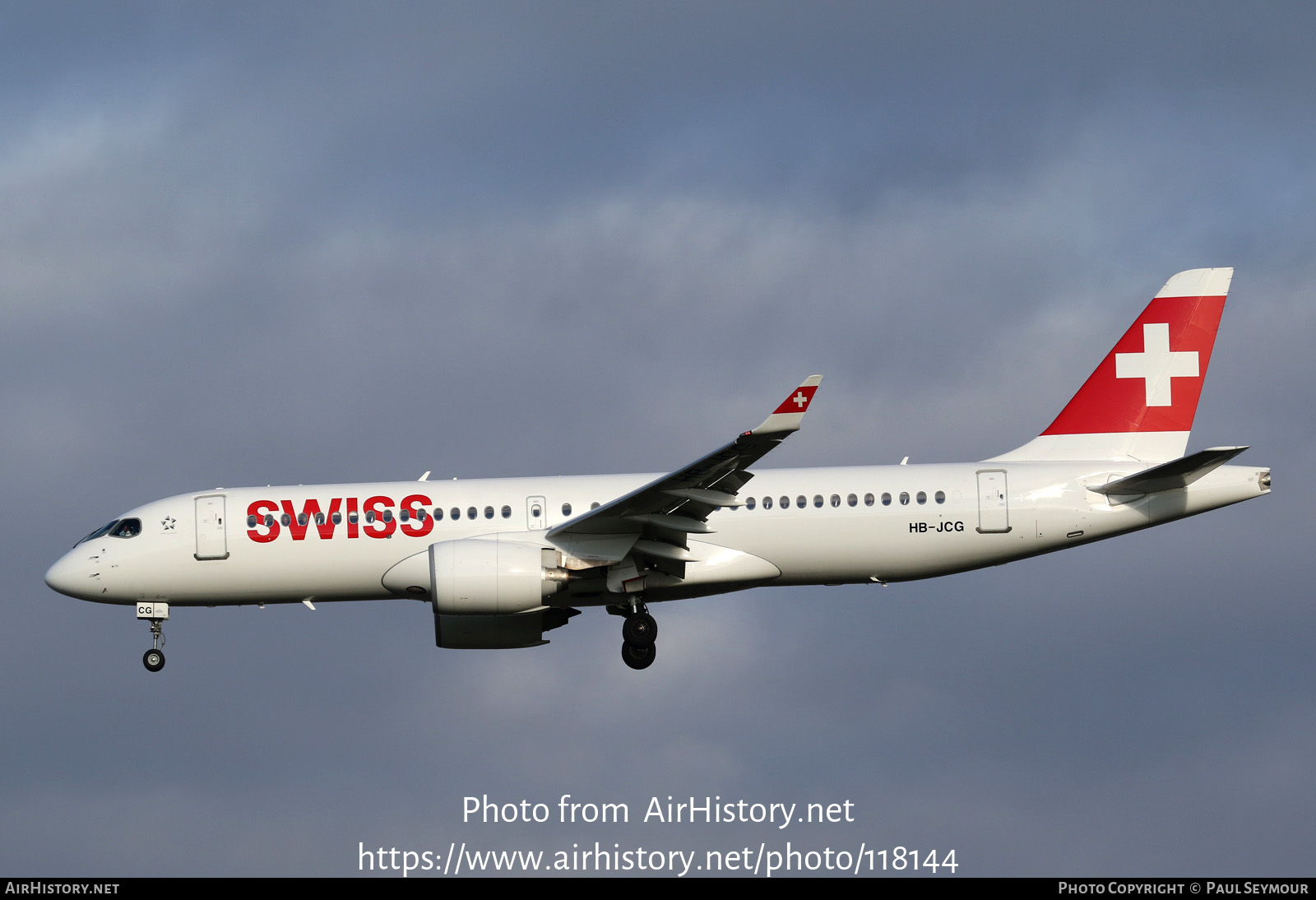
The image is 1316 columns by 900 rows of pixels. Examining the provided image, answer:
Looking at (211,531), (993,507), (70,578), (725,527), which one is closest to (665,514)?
(725,527)

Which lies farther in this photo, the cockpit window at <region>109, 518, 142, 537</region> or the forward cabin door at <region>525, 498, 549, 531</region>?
the cockpit window at <region>109, 518, 142, 537</region>

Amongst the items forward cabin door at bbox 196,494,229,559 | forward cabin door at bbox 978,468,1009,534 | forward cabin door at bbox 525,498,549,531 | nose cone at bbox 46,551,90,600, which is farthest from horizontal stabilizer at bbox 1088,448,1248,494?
nose cone at bbox 46,551,90,600

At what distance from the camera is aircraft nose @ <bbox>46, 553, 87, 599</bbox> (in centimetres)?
2862

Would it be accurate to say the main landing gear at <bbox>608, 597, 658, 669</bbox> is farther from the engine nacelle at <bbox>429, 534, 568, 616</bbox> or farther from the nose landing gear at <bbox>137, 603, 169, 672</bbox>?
the nose landing gear at <bbox>137, 603, 169, 672</bbox>

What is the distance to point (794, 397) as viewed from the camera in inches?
896

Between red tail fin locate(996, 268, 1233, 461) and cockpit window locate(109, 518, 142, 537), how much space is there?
→ 666 inches

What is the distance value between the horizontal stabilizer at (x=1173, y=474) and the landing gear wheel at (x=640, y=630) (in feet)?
28.2

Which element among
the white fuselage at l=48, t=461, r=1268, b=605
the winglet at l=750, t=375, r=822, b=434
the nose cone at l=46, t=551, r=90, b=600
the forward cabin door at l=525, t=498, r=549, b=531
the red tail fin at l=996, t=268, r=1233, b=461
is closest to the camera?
the winglet at l=750, t=375, r=822, b=434

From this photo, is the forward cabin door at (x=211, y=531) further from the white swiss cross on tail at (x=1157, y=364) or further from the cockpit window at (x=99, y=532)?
the white swiss cross on tail at (x=1157, y=364)

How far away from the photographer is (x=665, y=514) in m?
26.1

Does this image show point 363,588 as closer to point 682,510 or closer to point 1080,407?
point 682,510

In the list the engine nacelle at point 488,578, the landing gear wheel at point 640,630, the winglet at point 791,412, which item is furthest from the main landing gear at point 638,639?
the winglet at point 791,412

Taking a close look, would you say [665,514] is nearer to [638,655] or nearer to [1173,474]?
[638,655]
